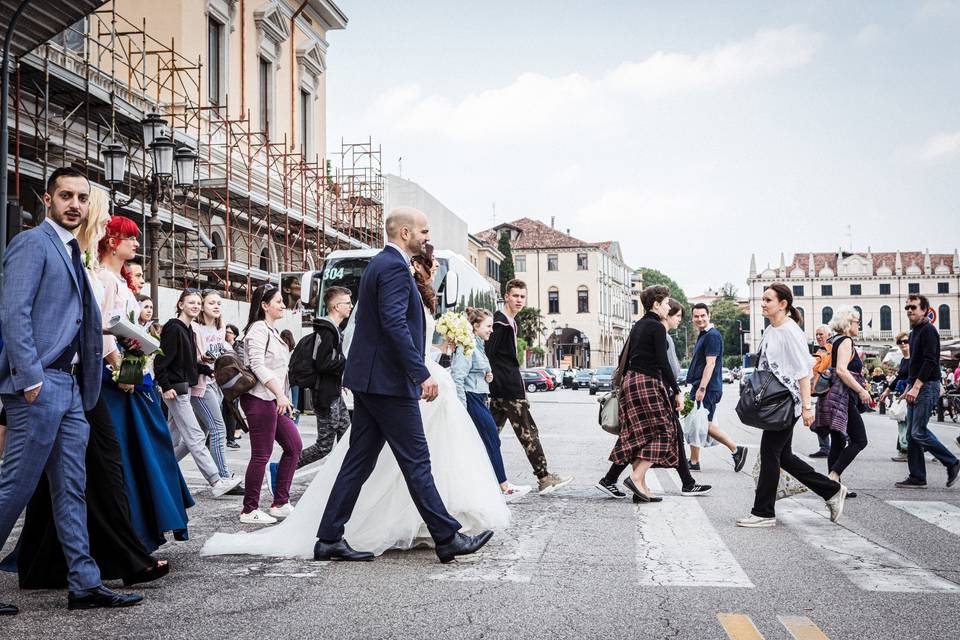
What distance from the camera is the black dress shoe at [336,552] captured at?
5.81m

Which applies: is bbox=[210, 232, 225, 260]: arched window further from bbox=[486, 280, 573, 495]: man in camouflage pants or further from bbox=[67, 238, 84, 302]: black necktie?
bbox=[67, 238, 84, 302]: black necktie

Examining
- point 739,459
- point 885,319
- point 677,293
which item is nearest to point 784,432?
point 739,459

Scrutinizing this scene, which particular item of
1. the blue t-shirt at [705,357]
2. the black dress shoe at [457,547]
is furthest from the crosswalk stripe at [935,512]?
the black dress shoe at [457,547]

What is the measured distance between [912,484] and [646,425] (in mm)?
3320

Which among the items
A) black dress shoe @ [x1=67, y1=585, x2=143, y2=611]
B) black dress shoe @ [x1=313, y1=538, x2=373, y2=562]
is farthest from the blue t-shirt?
black dress shoe @ [x1=67, y1=585, x2=143, y2=611]

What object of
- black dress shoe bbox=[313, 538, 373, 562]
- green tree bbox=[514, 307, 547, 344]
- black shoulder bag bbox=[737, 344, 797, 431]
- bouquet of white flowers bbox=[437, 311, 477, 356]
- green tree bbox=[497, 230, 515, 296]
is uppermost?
green tree bbox=[497, 230, 515, 296]

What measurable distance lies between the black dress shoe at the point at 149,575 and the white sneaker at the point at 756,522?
4007 mm

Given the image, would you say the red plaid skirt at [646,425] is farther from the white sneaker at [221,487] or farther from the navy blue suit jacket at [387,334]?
the white sneaker at [221,487]

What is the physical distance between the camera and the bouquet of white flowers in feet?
28.1

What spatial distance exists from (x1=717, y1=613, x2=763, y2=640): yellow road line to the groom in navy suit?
172 centimetres

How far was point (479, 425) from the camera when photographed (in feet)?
29.6

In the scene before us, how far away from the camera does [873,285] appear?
421 feet

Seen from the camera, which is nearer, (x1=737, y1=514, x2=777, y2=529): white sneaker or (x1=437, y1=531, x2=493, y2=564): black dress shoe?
(x1=437, y1=531, x2=493, y2=564): black dress shoe

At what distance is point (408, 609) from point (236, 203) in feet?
82.6
